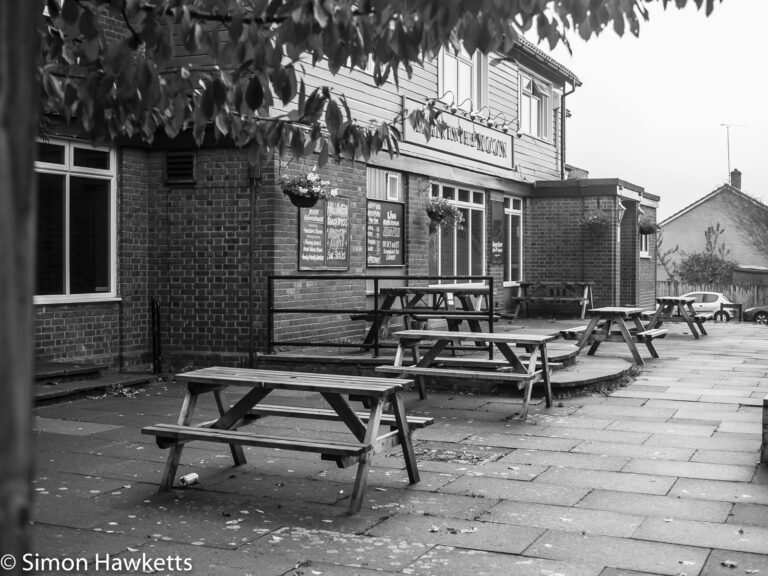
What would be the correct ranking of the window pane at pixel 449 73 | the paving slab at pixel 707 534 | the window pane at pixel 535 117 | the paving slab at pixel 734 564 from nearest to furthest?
1. the paving slab at pixel 734 564
2. the paving slab at pixel 707 534
3. the window pane at pixel 449 73
4. the window pane at pixel 535 117

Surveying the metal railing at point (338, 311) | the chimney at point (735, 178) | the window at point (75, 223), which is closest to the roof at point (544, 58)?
the metal railing at point (338, 311)

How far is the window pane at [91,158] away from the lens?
36.8 ft

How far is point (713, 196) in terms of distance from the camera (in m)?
52.2

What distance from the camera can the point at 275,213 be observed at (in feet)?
38.6

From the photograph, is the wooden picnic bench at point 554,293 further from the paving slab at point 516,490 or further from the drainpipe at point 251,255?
the paving slab at point 516,490

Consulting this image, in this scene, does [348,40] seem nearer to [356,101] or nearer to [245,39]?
[245,39]

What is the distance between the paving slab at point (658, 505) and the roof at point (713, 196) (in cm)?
4803

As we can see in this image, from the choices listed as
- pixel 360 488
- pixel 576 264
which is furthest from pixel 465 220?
pixel 360 488

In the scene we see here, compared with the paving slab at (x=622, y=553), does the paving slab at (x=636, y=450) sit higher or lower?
higher

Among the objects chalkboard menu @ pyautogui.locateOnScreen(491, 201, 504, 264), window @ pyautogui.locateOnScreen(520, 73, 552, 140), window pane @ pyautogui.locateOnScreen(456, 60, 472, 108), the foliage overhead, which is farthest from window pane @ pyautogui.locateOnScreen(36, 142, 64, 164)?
window @ pyautogui.locateOnScreen(520, 73, 552, 140)

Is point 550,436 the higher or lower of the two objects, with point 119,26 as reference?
lower

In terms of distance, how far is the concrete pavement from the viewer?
14.8 feet

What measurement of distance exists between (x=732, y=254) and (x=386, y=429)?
48.4 metres

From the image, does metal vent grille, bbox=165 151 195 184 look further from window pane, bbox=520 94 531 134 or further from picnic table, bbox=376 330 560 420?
window pane, bbox=520 94 531 134
